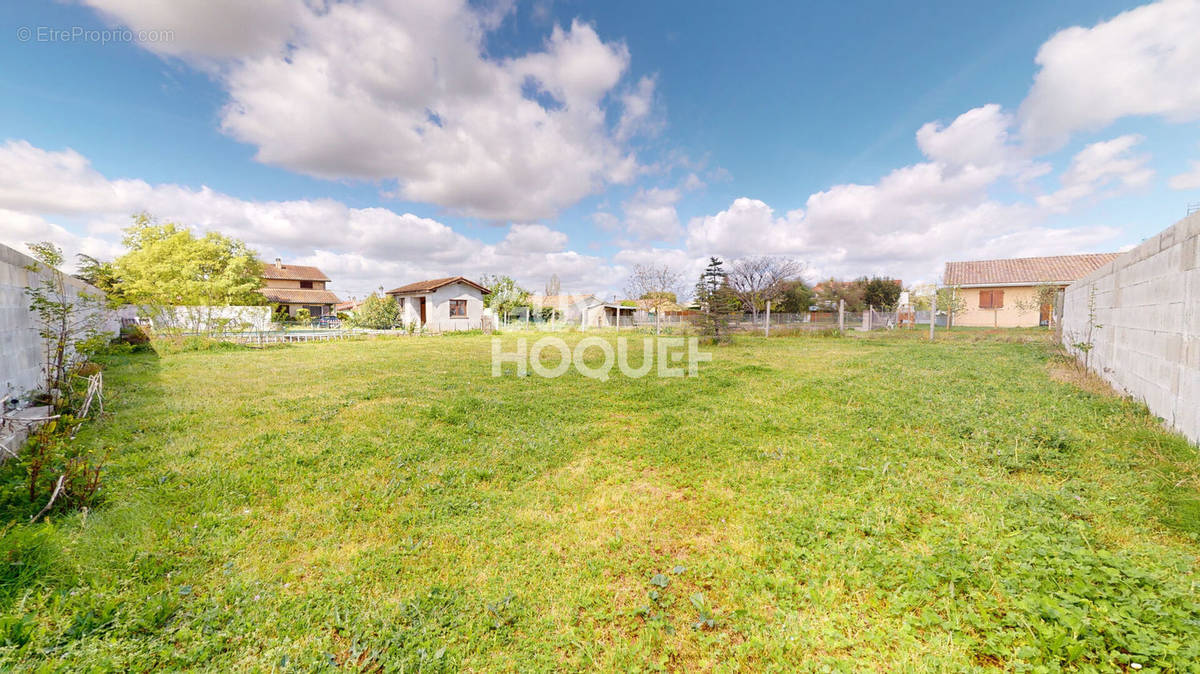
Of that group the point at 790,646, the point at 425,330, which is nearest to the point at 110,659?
the point at 790,646

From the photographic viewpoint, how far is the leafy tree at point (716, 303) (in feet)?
51.0

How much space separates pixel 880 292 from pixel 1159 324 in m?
33.1

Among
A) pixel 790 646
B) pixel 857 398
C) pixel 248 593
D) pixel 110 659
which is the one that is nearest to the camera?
pixel 110 659

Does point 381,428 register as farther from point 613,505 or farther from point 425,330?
point 425,330

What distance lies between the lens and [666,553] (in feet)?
9.27

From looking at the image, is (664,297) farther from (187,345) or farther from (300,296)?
(300,296)

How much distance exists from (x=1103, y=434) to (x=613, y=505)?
5132mm

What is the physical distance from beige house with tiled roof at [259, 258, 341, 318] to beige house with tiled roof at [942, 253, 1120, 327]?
47.8 metres

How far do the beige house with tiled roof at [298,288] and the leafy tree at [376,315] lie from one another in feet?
48.8

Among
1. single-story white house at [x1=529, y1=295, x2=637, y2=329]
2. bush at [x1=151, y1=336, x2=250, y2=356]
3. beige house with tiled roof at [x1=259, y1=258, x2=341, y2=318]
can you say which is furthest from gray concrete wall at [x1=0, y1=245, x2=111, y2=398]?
beige house with tiled roof at [x1=259, y1=258, x2=341, y2=318]

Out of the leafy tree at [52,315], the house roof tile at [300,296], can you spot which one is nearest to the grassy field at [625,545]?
the leafy tree at [52,315]

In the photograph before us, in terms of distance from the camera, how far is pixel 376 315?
2356 cm

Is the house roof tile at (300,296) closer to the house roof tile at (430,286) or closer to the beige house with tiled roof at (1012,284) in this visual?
the house roof tile at (430,286)

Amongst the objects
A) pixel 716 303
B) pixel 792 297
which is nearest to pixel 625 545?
pixel 716 303
